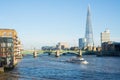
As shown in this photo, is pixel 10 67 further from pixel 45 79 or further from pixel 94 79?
pixel 94 79

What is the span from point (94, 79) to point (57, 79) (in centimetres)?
1132

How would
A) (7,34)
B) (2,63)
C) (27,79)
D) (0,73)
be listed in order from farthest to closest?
(7,34) → (2,63) → (0,73) → (27,79)

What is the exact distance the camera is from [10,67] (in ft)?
415

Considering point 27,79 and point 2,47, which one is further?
point 2,47

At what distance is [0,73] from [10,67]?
58.5 feet

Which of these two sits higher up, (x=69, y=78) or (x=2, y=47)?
(x=2, y=47)

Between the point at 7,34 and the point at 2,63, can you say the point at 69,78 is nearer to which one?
the point at 2,63

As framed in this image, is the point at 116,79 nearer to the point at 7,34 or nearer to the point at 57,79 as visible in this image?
the point at 57,79

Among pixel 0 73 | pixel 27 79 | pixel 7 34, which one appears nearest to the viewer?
pixel 27 79

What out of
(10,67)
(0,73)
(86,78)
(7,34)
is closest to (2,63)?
(10,67)

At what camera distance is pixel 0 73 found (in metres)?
109

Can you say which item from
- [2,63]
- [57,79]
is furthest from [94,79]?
[2,63]

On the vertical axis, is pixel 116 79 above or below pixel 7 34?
below

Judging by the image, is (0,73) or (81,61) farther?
(81,61)
